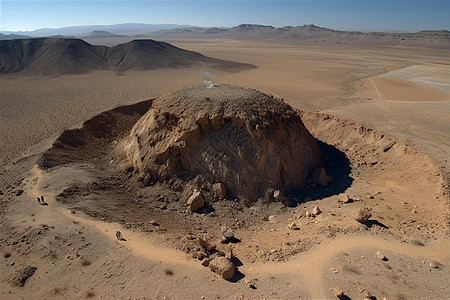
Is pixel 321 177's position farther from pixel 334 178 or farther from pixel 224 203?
pixel 224 203

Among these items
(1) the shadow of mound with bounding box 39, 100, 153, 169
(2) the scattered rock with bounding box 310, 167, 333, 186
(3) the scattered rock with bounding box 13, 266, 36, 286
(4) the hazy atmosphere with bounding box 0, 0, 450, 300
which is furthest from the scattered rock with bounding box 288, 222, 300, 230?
(1) the shadow of mound with bounding box 39, 100, 153, 169

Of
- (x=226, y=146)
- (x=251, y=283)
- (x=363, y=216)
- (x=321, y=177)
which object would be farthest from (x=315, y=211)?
(x=251, y=283)

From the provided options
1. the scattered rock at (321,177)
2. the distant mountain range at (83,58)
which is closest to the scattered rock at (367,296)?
the scattered rock at (321,177)

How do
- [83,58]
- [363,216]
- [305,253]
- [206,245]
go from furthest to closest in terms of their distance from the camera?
[83,58], [363,216], [206,245], [305,253]

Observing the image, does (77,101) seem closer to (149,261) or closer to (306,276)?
(149,261)

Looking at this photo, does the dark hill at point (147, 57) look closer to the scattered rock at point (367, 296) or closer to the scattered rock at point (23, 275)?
the scattered rock at point (23, 275)

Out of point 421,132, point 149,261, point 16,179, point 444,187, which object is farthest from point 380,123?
point 16,179
